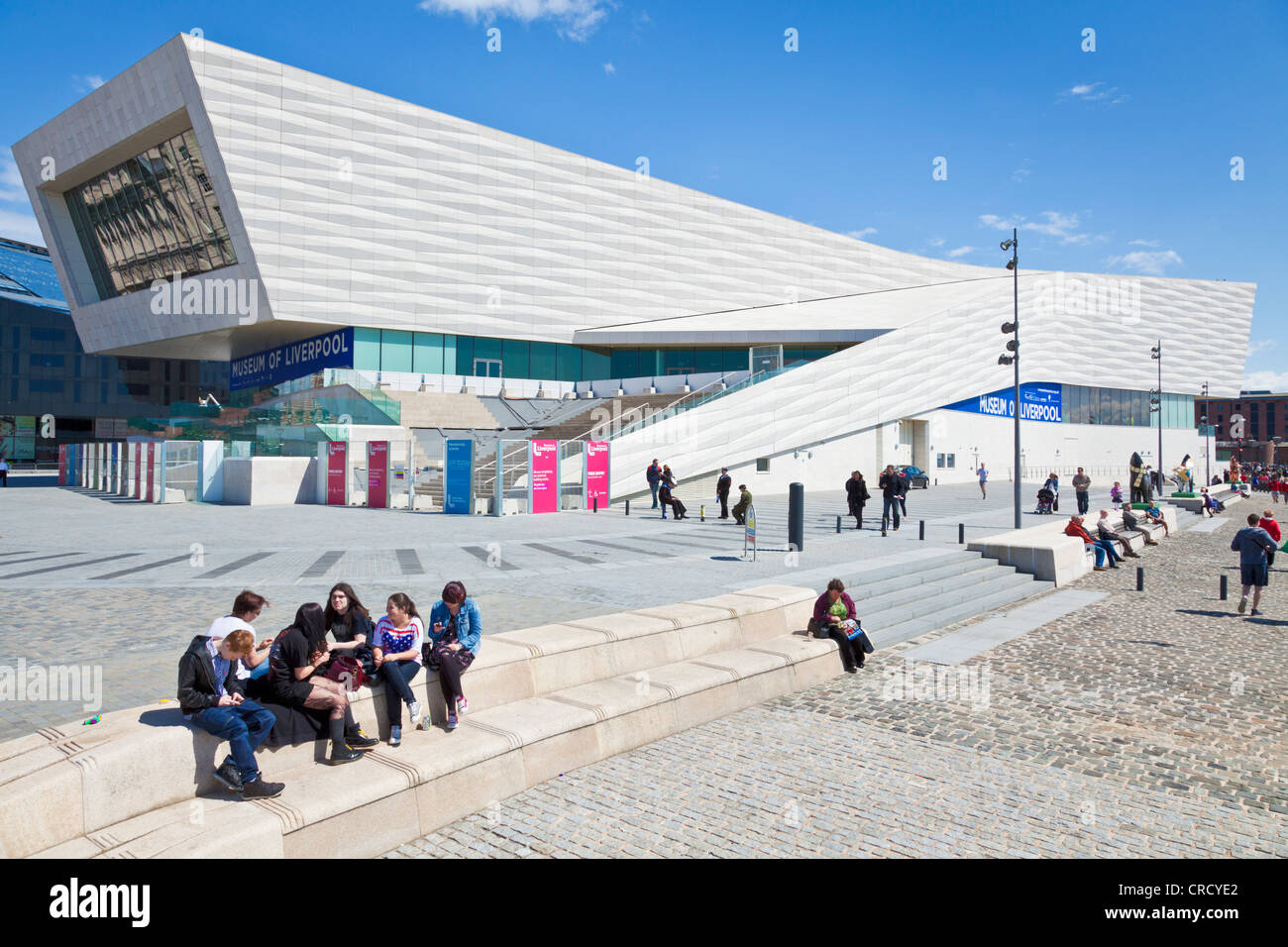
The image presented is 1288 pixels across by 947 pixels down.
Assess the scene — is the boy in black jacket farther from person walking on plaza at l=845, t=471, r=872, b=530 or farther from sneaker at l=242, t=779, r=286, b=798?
person walking on plaza at l=845, t=471, r=872, b=530

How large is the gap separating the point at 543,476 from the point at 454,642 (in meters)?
18.4

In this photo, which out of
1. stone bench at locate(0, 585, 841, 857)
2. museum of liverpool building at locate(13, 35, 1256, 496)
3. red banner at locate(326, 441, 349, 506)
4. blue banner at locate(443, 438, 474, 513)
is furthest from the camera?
museum of liverpool building at locate(13, 35, 1256, 496)

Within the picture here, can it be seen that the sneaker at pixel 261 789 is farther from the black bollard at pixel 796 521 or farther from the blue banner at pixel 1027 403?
the blue banner at pixel 1027 403

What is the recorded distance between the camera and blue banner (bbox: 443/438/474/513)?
24.1m

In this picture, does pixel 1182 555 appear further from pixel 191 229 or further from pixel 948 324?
pixel 191 229

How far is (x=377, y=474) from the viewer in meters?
26.7

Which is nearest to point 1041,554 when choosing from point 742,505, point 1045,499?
point 742,505

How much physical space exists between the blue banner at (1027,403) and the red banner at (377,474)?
3670cm

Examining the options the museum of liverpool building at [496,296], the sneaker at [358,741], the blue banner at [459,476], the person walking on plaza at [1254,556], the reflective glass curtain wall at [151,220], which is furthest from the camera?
the reflective glass curtain wall at [151,220]

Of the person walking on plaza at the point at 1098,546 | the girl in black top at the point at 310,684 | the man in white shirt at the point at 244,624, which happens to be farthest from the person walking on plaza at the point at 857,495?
the man in white shirt at the point at 244,624

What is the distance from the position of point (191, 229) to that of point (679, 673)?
4690cm

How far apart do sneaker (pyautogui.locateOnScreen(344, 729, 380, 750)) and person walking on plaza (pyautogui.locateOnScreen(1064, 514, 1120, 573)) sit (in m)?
17.7

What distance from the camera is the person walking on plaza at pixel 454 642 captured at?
6.39 m

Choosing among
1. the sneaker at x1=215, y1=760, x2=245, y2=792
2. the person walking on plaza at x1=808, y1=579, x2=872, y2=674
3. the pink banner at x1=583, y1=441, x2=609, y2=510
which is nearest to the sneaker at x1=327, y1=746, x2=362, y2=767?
the sneaker at x1=215, y1=760, x2=245, y2=792
